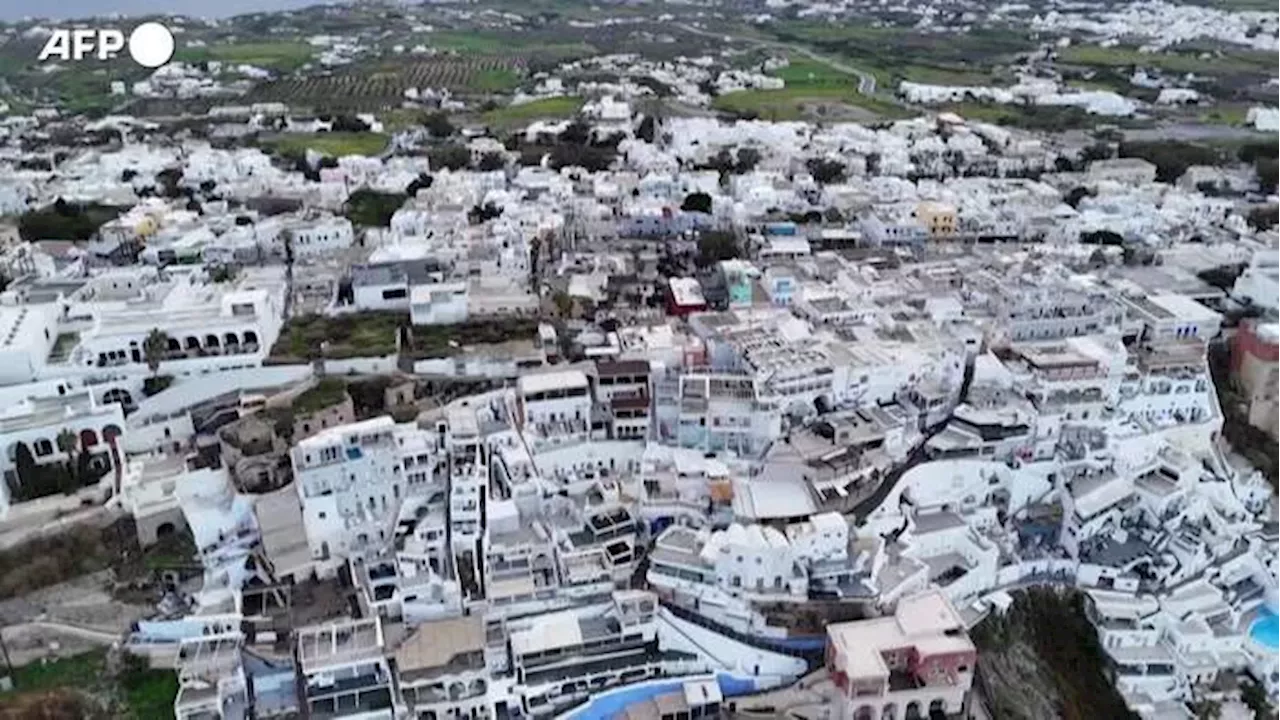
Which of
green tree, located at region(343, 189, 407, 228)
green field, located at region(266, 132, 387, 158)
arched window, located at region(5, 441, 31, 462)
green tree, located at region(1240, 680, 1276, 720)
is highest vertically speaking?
green field, located at region(266, 132, 387, 158)

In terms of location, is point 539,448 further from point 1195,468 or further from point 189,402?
point 1195,468

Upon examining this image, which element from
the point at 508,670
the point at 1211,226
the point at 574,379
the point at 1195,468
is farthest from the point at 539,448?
the point at 1211,226

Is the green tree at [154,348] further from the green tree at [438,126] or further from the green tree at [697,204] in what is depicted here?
the green tree at [438,126]

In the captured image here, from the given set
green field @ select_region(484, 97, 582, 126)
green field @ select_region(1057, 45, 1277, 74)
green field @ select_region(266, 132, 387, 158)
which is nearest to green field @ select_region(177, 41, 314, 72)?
green field @ select_region(484, 97, 582, 126)

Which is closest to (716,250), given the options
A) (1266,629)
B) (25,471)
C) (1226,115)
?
(1266,629)

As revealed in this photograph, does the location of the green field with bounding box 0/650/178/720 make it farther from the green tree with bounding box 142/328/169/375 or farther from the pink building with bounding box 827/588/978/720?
the pink building with bounding box 827/588/978/720

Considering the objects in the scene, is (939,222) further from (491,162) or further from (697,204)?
(491,162)

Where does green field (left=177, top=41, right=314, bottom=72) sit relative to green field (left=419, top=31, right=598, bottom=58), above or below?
below
